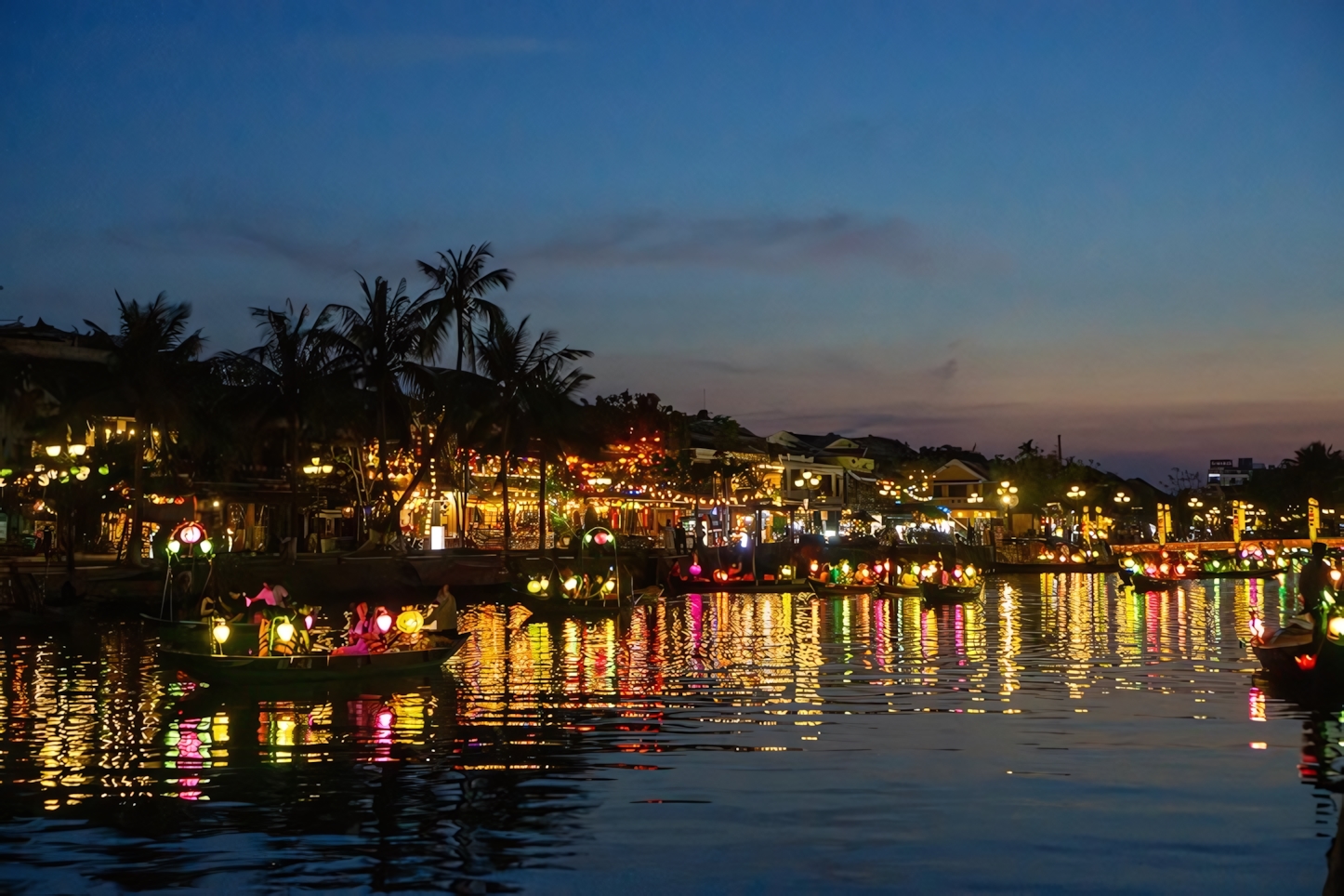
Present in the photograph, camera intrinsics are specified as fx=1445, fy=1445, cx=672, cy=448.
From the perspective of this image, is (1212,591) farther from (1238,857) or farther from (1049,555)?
(1238,857)

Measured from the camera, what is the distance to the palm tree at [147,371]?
170 ft

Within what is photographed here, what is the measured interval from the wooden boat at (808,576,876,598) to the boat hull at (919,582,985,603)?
484cm

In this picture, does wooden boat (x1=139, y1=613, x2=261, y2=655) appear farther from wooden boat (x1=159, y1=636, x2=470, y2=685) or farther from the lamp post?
the lamp post

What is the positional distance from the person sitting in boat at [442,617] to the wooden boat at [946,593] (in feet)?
101

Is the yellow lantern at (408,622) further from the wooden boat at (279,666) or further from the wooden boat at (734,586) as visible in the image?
the wooden boat at (734,586)

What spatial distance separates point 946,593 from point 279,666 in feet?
119

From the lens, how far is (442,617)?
101 ft

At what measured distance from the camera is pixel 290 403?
200 ft

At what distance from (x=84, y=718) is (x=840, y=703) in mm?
12843

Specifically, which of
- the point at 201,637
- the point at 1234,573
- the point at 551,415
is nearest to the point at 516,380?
the point at 551,415

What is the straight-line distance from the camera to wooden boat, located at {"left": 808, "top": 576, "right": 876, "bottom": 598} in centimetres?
6438

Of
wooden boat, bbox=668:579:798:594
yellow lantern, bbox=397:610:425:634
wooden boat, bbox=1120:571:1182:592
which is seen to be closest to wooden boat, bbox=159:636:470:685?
yellow lantern, bbox=397:610:425:634

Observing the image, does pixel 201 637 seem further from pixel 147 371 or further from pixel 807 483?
pixel 807 483

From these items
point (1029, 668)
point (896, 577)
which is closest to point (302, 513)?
point (896, 577)
